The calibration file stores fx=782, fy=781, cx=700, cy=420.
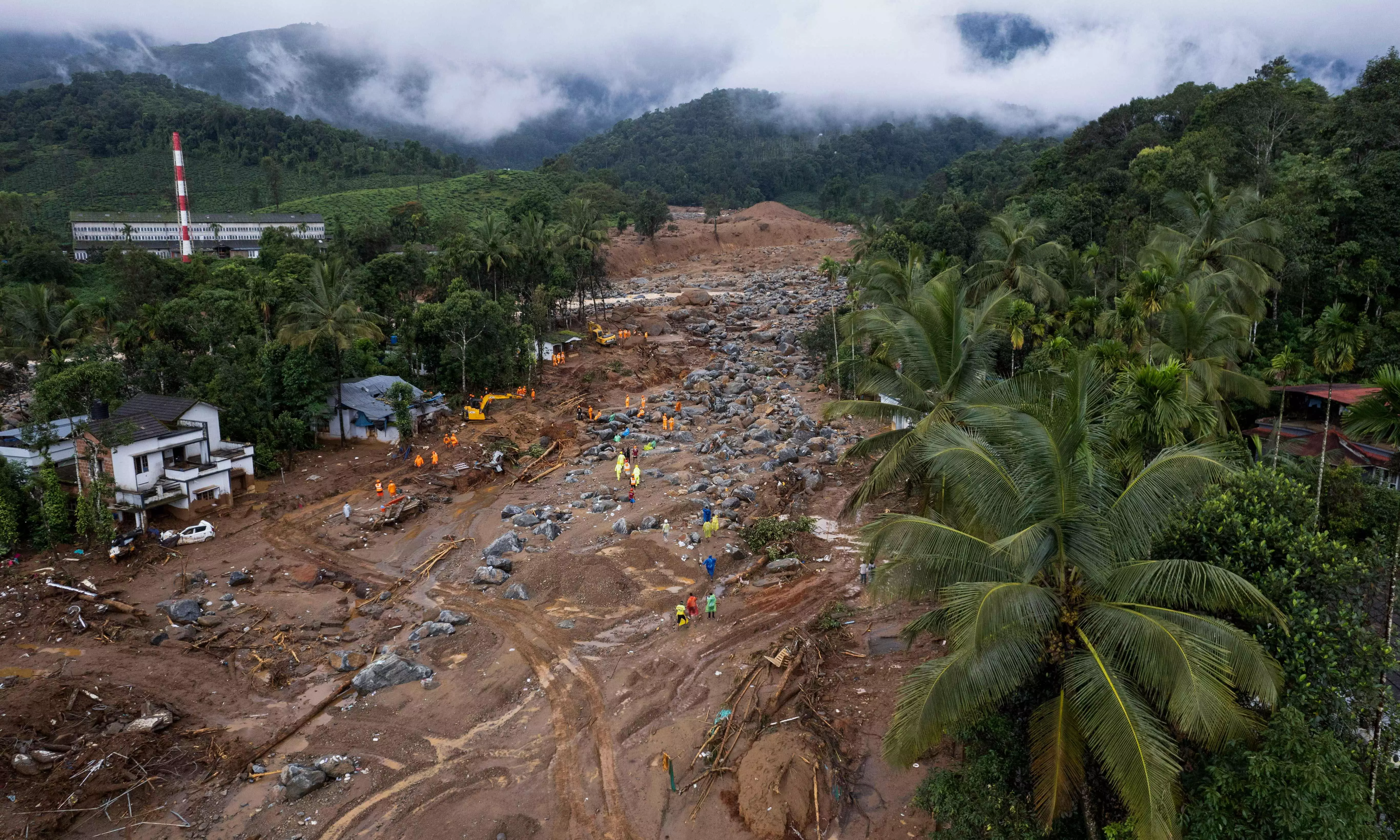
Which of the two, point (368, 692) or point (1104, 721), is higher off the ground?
point (1104, 721)

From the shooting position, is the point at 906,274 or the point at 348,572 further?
the point at 906,274

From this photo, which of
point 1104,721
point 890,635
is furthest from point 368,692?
point 1104,721

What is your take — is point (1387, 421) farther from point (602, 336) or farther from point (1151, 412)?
point (602, 336)

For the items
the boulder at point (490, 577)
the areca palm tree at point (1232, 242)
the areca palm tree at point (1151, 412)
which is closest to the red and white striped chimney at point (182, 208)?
the boulder at point (490, 577)

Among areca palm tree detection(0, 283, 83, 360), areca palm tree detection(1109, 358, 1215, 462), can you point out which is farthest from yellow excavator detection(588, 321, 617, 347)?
areca palm tree detection(1109, 358, 1215, 462)

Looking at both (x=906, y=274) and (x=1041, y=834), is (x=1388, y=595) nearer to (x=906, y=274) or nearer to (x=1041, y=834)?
(x=1041, y=834)

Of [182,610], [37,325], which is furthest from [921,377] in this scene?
[37,325]

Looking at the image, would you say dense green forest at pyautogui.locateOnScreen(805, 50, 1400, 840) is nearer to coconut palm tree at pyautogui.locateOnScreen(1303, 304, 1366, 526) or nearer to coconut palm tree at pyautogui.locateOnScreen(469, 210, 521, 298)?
coconut palm tree at pyautogui.locateOnScreen(1303, 304, 1366, 526)
